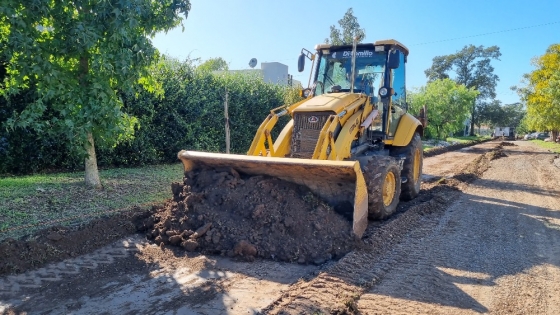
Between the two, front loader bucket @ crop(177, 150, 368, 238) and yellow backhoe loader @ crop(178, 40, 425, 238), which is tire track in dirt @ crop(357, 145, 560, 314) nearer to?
front loader bucket @ crop(177, 150, 368, 238)

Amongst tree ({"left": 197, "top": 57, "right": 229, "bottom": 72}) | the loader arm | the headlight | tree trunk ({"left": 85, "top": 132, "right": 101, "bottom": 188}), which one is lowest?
tree trunk ({"left": 85, "top": 132, "right": 101, "bottom": 188})

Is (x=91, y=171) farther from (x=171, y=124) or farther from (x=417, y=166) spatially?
(x=417, y=166)

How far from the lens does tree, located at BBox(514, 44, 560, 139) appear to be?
2777 cm

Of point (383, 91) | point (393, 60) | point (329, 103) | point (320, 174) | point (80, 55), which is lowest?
point (320, 174)

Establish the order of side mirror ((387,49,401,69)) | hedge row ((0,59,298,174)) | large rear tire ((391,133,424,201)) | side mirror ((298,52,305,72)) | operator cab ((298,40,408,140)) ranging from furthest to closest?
hedge row ((0,59,298,174))
large rear tire ((391,133,424,201))
side mirror ((298,52,305,72))
operator cab ((298,40,408,140))
side mirror ((387,49,401,69))

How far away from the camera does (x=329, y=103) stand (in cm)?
668

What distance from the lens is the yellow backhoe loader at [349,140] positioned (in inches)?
227

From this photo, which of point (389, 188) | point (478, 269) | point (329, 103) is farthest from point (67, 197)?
point (478, 269)

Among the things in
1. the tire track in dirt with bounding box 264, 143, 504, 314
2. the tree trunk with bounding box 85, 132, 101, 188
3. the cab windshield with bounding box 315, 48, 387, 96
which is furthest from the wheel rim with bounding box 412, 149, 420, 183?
the tree trunk with bounding box 85, 132, 101, 188

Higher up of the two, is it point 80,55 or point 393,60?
point 80,55

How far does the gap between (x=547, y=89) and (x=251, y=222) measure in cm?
2999

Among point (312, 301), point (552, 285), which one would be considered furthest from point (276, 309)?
point (552, 285)

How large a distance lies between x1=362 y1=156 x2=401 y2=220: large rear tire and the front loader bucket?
0.41 meters

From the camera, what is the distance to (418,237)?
594cm
